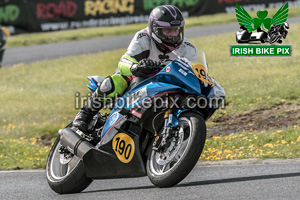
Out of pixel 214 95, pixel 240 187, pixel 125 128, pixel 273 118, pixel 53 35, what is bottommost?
pixel 53 35

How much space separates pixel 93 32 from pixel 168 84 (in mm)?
22040

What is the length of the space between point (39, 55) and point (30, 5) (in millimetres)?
3535

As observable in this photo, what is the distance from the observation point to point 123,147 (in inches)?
246

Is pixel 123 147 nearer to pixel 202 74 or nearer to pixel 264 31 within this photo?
pixel 202 74

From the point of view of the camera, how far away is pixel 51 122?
43.9 feet

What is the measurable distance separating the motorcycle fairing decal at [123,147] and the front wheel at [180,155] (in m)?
0.27

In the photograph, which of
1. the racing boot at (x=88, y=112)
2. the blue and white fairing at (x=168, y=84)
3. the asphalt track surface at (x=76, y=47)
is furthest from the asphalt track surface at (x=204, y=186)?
the asphalt track surface at (x=76, y=47)

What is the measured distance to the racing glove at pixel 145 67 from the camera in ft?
19.8

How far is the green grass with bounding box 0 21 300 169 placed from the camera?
410 inches

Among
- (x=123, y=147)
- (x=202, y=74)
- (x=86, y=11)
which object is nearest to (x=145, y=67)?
(x=202, y=74)

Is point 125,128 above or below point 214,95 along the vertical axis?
below

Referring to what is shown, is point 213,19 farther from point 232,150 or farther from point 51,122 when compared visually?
point 232,150

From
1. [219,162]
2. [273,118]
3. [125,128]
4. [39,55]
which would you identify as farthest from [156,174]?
[39,55]

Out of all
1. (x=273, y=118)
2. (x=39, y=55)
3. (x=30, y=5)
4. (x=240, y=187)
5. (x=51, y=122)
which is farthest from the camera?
(x=30, y=5)
